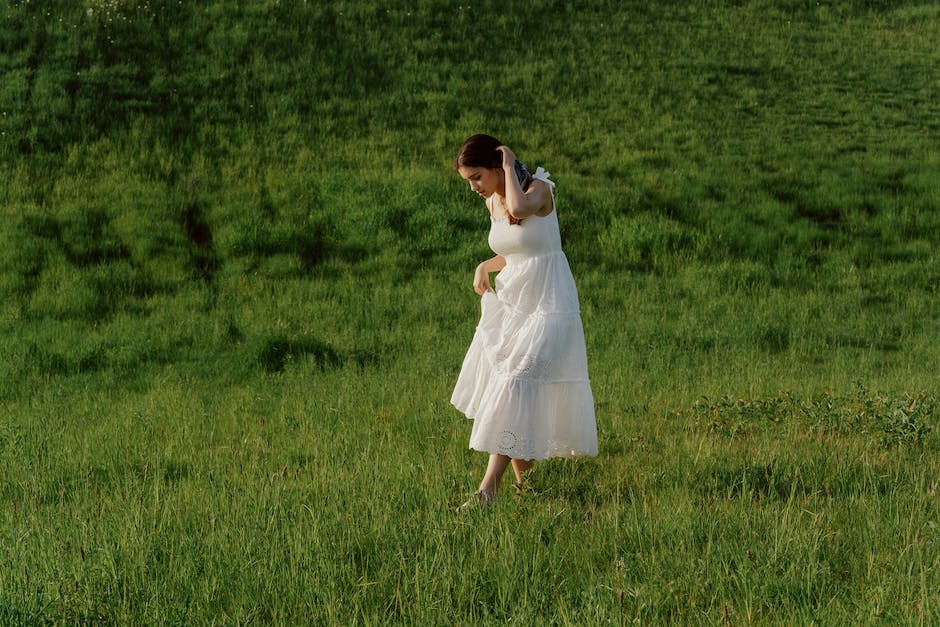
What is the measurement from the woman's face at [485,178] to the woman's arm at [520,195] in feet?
0.42

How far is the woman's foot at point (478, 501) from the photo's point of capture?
5797 mm

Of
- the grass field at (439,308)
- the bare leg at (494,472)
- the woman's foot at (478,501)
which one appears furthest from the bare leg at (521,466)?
the woman's foot at (478,501)

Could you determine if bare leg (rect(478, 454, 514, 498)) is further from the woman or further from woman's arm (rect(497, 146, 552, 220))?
woman's arm (rect(497, 146, 552, 220))

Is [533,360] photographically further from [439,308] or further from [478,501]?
[439,308]

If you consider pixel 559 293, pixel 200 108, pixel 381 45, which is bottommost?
pixel 559 293

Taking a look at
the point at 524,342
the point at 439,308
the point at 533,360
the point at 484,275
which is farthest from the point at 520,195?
the point at 439,308

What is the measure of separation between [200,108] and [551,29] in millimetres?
10493

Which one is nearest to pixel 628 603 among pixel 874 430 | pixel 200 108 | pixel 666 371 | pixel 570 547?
pixel 570 547

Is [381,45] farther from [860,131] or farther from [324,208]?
[860,131]

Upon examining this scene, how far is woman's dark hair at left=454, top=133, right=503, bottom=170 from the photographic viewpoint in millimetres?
6457

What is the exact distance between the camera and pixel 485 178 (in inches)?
259

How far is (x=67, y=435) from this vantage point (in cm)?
852

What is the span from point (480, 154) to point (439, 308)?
8.02m

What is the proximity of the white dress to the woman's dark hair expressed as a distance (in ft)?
1.21
